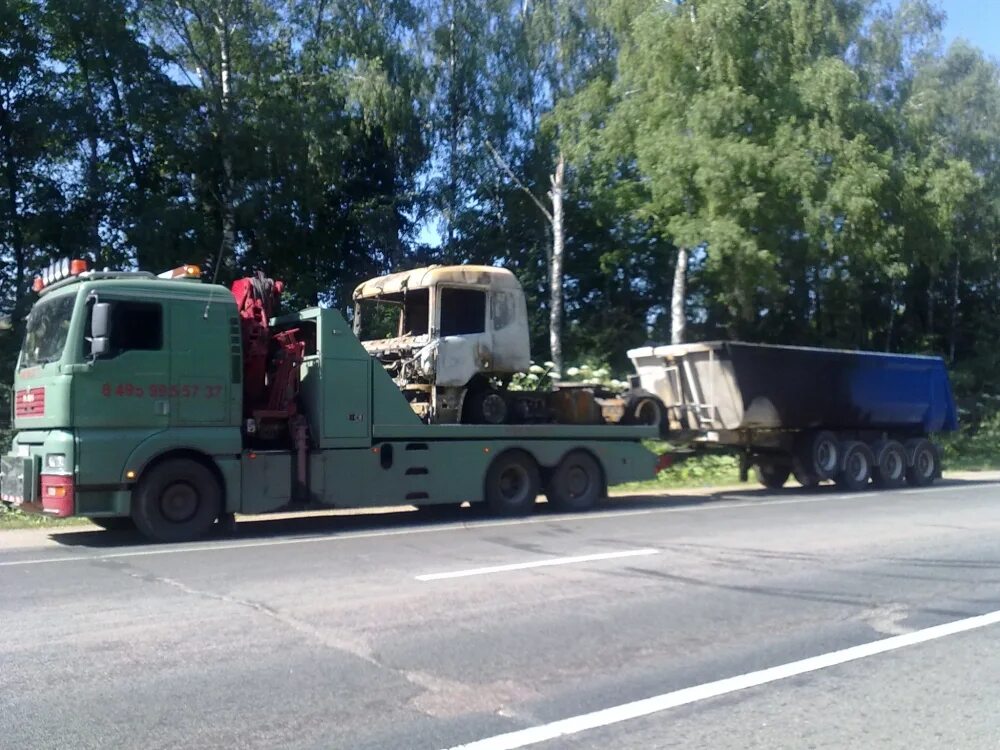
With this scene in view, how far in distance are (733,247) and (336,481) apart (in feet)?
52.4

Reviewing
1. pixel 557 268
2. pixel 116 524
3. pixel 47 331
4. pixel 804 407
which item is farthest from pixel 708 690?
pixel 557 268

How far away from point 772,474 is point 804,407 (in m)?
2.32

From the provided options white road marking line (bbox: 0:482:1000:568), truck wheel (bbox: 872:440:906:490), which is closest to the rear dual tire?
white road marking line (bbox: 0:482:1000:568)

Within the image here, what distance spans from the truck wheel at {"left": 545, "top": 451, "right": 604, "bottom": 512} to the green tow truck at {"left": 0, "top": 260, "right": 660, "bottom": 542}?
0.02 m

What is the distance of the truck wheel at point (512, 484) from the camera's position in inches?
618

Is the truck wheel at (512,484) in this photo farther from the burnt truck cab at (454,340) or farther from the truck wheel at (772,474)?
the truck wheel at (772,474)

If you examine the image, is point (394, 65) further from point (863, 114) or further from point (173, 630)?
point (173, 630)

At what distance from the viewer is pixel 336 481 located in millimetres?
13914

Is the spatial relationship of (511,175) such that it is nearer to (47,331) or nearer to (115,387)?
(47,331)

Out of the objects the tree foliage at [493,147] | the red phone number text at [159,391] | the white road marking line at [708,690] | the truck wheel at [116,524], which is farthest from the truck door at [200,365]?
the tree foliage at [493,147]

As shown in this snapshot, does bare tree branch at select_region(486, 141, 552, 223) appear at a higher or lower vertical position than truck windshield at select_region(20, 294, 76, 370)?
higher

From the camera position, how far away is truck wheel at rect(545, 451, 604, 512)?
1655cm

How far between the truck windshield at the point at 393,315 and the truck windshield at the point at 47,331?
486 centimetres

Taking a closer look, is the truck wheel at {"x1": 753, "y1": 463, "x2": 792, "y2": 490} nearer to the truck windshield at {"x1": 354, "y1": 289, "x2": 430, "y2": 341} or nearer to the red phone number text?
the truck windshield at {"x1": 354, "y1": 289, "x2": 430, "y2": 341}
